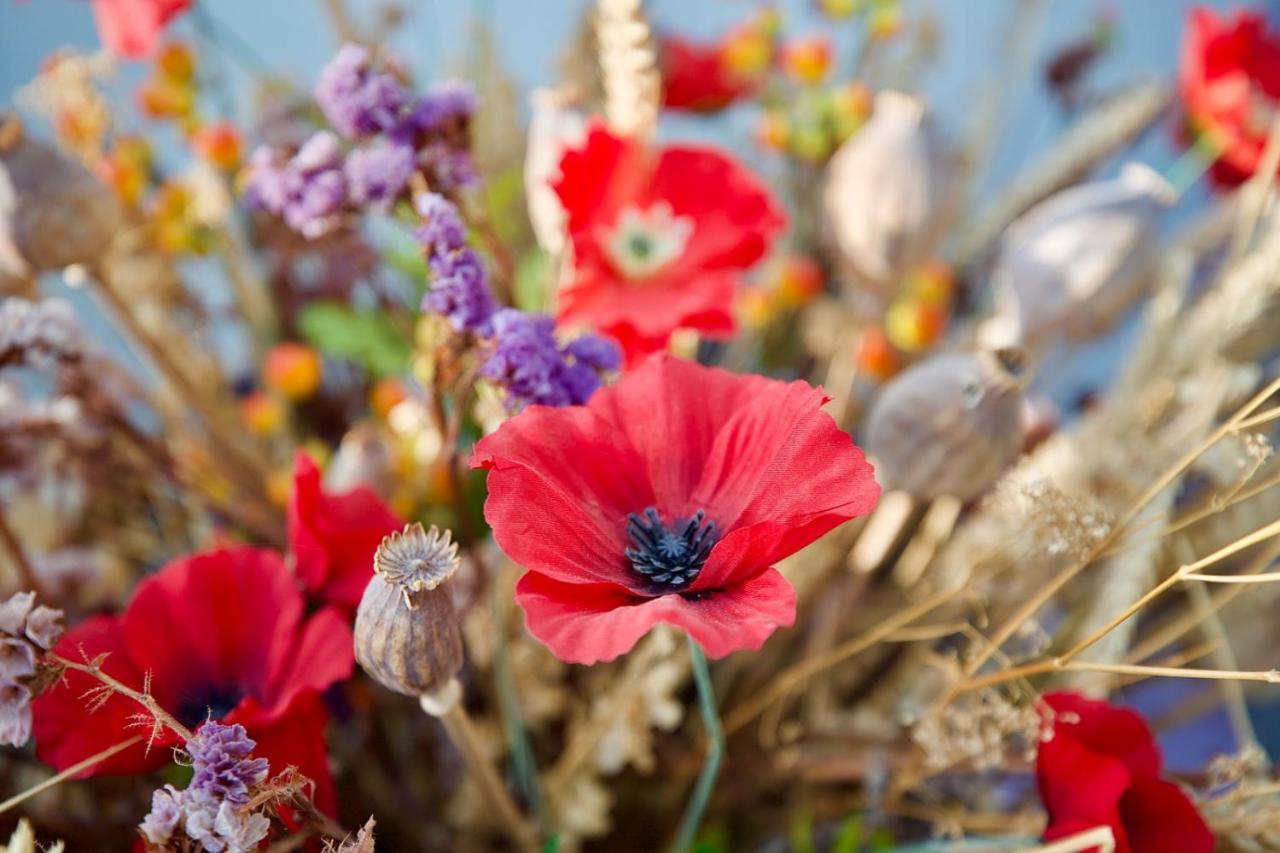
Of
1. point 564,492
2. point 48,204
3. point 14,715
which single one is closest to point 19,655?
point 14,715

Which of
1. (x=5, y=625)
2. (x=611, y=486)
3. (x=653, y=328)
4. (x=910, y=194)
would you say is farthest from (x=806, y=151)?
(x=5, y=625)

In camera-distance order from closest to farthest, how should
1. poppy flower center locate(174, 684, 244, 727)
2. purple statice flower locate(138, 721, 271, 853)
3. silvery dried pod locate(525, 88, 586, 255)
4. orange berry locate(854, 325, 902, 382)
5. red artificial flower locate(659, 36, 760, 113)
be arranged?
purple statice flower locate(138, 721, 271, 853) → poppy flower center locate(174, 684, 244, 727) → silvery dried pod locate(525, 88, 586, 255) → orange berry locate(854, 325, 902, 382) → red artificial flower locate(659, 36, 760, 113)

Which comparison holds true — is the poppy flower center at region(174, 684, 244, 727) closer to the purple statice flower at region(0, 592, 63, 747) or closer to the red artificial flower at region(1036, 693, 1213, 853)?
the purple statice flower at region(0, 592, 63, 747)

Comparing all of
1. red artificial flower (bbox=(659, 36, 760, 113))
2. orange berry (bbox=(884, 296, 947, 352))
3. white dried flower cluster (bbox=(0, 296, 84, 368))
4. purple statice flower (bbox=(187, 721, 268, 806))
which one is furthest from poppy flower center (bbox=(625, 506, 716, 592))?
red artificial flower (bbox=(659, 36, 760, 113))

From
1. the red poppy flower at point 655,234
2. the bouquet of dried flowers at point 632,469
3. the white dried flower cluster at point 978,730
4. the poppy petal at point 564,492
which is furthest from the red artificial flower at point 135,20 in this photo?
the white dried flower cluster at point 978,730

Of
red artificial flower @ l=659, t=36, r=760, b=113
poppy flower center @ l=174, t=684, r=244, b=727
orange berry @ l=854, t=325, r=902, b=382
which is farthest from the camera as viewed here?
red artificial flower @ l=659, t=36, r=760, b=113

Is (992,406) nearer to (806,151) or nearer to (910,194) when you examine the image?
(910,194)
